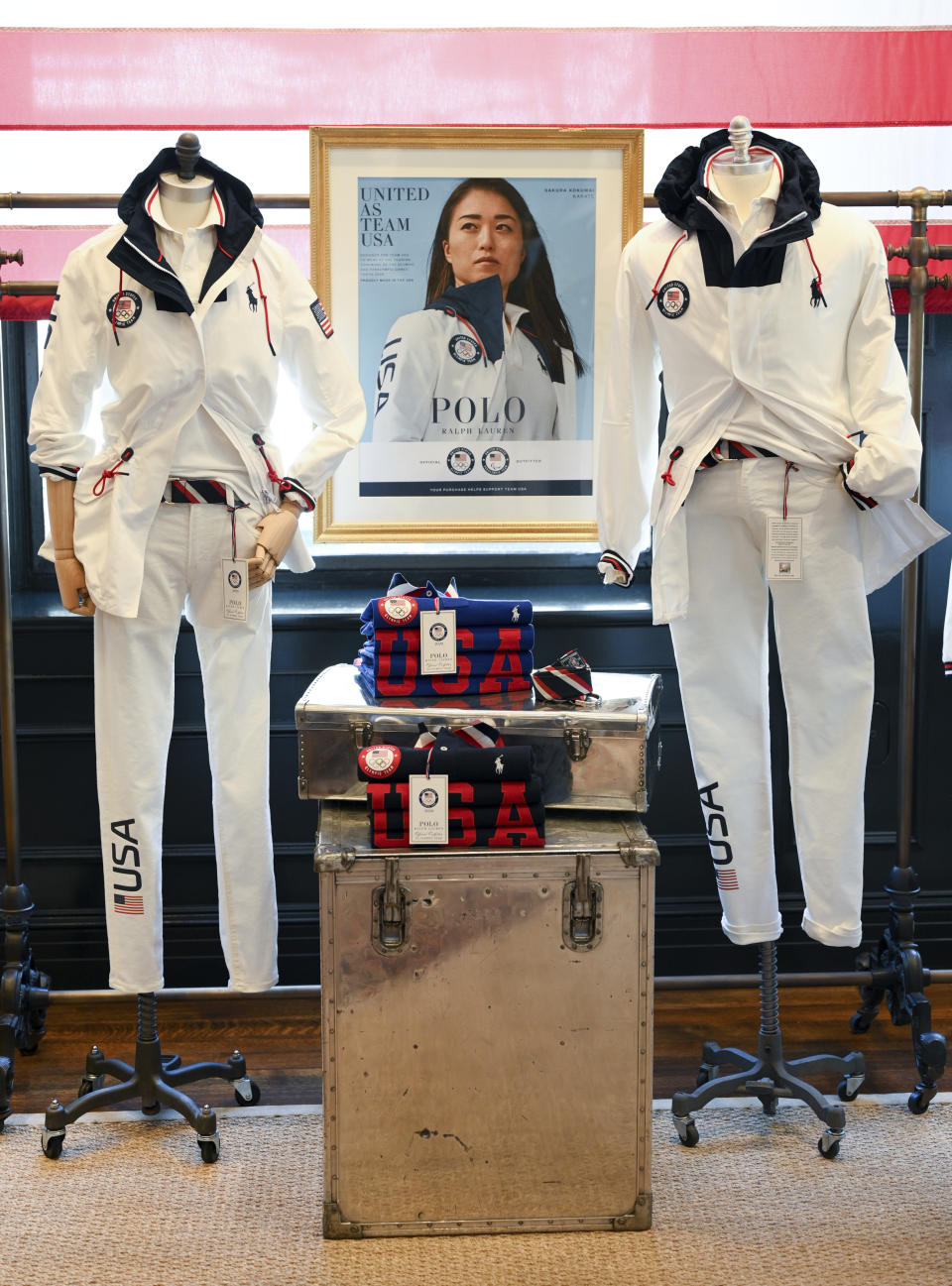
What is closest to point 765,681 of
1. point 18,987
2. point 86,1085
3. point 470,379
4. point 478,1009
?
point 478,1009

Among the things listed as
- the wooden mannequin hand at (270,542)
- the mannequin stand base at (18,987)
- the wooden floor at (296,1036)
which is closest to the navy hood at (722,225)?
the wooden mannequin hand at (270,542)

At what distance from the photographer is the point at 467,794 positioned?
2168mm

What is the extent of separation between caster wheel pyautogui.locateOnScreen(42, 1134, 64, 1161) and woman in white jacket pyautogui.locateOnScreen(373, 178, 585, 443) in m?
1.56

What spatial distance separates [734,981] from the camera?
2.77 metres

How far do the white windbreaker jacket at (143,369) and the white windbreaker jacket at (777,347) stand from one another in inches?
26.8

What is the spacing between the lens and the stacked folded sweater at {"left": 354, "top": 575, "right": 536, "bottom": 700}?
239cm

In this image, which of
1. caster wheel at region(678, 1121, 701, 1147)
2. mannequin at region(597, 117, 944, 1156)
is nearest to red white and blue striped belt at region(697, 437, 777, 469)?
mannequin at region(597, 117, 944, 1156)

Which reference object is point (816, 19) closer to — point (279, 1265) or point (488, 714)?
point (488, 714)

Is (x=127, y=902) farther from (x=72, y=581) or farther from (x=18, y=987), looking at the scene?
(x=72, y=581)

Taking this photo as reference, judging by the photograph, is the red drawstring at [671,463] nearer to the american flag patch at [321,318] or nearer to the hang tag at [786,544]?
the hang tag at [786,544]

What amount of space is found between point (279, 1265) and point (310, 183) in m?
2.08

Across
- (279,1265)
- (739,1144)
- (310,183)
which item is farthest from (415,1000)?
(310,183)

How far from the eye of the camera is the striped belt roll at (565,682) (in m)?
2.39

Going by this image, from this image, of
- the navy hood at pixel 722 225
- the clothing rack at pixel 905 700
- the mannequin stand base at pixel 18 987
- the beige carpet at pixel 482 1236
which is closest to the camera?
the beige carpet at pixel 482 1236
